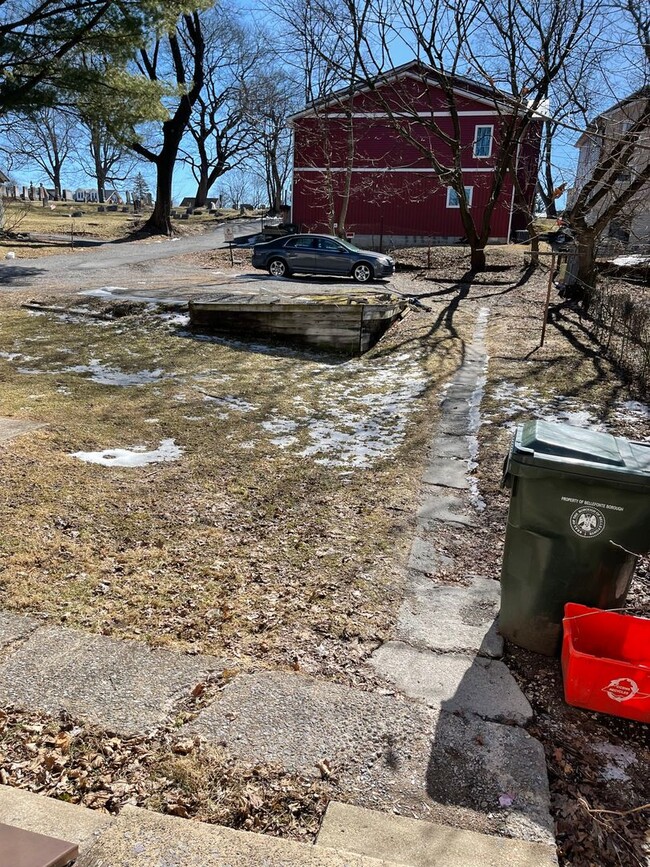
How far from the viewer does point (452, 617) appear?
3.42 metres

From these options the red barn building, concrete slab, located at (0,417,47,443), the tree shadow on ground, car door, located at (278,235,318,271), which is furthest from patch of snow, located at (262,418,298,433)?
the red barn building

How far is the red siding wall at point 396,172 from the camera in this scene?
91.3 ft

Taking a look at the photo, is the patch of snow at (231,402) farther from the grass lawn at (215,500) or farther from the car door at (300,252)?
the car door at (300,252)

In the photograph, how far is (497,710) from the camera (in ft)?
8.74

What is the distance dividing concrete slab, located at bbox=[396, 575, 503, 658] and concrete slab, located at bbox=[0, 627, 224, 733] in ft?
3.62

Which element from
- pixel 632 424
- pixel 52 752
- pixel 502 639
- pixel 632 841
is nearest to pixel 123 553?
pixel 52 752

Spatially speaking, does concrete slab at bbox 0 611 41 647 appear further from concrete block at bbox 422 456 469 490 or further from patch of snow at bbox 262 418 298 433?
patch of snow at bbox 262 418 298 433

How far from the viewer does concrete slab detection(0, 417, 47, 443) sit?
5.44 m

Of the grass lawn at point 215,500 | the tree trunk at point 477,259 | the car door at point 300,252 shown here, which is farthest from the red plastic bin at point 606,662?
the tree trunk at point 477,259

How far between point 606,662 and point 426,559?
1.61 metres

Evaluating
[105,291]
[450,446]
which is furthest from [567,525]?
[105,291]

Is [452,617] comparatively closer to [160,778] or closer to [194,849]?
[160,778]

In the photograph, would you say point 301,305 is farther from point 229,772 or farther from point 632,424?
point 229,772

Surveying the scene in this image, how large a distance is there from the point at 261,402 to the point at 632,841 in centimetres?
586
